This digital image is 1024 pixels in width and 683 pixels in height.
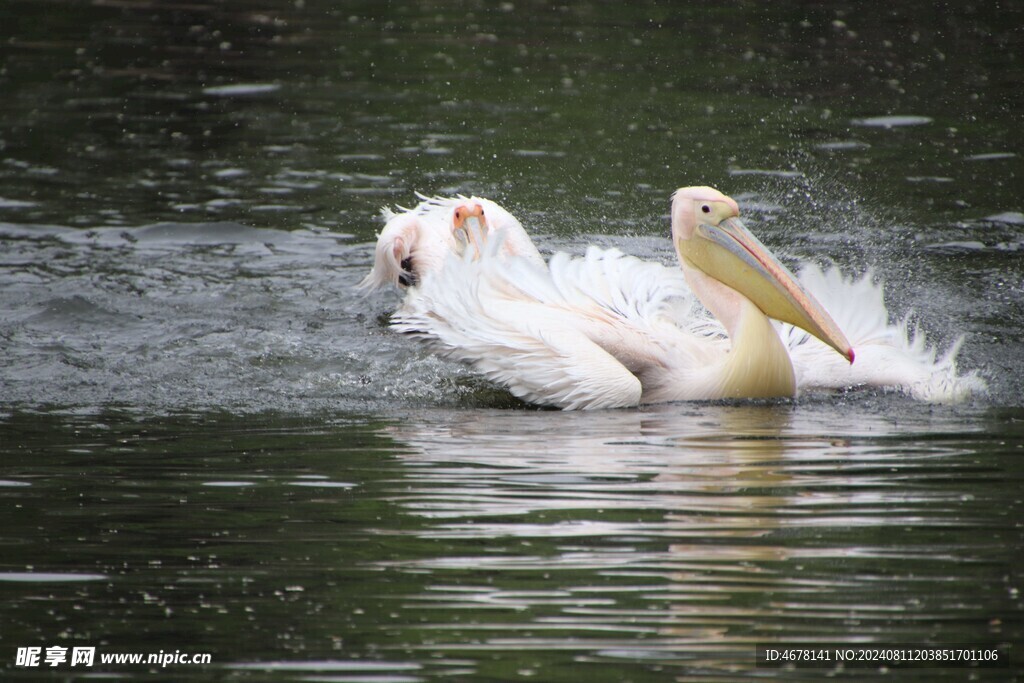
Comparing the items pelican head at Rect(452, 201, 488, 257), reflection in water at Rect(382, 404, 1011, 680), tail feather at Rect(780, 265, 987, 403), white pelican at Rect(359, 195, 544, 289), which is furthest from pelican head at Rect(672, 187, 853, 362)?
pelican head at Rect(452, 201, 488, 257)

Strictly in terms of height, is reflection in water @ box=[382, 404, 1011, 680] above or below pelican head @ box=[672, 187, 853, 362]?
below

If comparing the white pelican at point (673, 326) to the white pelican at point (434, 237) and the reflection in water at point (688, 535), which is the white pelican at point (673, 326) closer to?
the white pelican at point (434, 237)

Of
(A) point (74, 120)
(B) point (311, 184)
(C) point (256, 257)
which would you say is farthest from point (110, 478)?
(A) point (74, 120)

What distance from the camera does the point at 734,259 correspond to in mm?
6191

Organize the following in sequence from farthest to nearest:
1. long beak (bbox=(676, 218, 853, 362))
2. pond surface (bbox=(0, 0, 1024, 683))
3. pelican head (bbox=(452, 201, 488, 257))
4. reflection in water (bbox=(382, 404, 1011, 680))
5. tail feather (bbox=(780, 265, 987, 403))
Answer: pelican head (bbox=(452, 201, 488, 257)) → tail feather (bbox=(780, 265, 987, 403)) → long beak (bbox=(676, 218, 853, 362)) → pond surface (bbox=(0, 0, 1024, 683)) → reflection in water (bbox=(382, 404, 1011, 680))

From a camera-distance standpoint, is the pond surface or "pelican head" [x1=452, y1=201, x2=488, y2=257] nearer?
the pond surface

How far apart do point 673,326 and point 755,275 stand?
50cm

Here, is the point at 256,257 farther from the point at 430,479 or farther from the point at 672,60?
the point at 672,60

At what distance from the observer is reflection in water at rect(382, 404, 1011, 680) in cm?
333

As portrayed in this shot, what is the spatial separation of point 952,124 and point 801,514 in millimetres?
8173

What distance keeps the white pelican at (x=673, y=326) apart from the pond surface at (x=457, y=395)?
0.12 m

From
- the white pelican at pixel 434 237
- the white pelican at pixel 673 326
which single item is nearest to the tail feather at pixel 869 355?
the white pelican at pixel 673 326

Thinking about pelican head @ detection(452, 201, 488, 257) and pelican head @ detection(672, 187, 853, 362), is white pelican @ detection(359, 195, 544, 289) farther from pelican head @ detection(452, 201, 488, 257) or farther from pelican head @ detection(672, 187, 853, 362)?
pelican head @ detection(672, 187, 853, 362)

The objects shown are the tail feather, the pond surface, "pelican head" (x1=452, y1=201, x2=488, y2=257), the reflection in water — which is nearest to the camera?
the reflection in water
